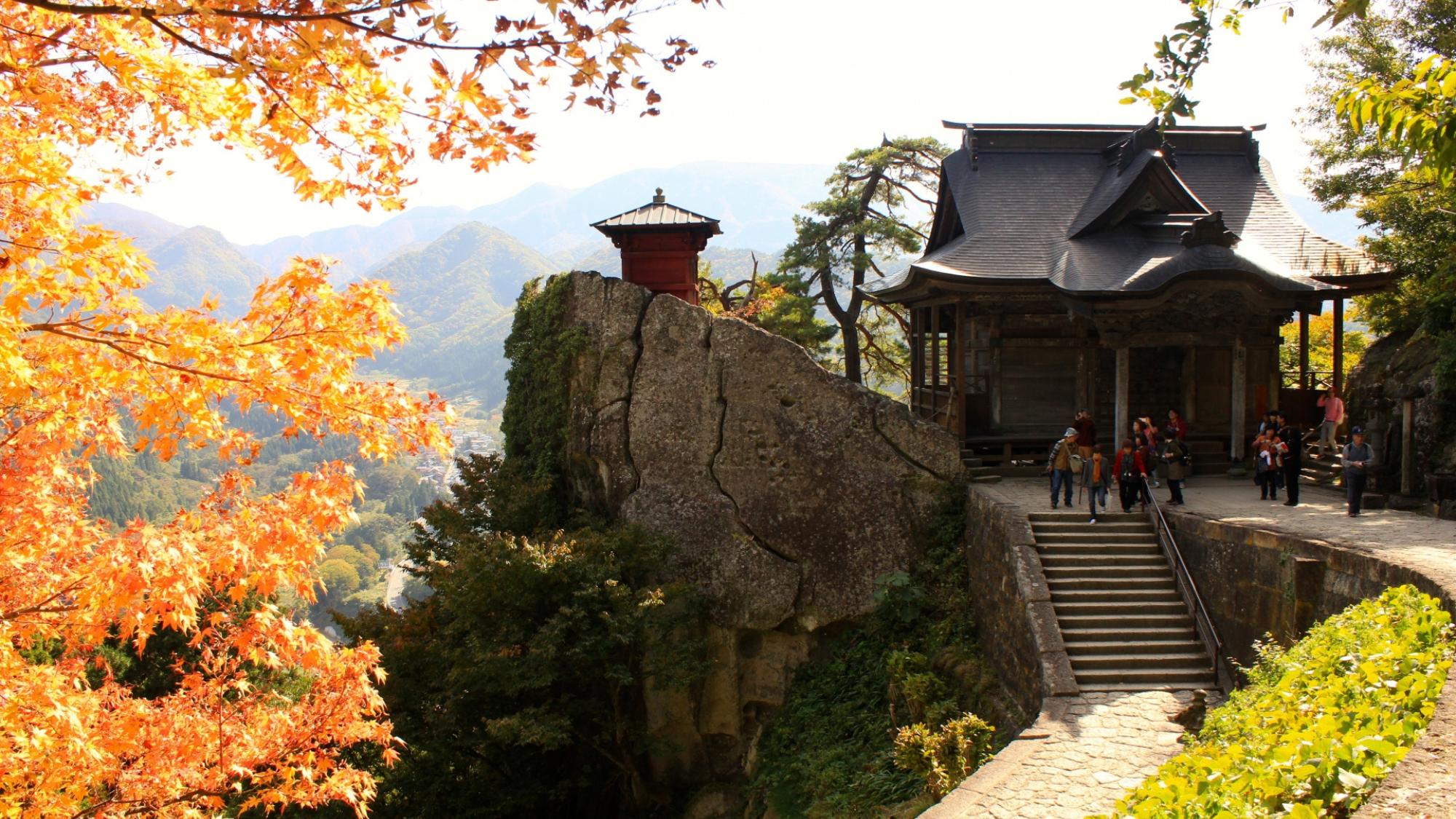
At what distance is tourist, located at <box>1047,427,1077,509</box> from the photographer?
1380cm

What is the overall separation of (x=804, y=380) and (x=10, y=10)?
39.4 ft

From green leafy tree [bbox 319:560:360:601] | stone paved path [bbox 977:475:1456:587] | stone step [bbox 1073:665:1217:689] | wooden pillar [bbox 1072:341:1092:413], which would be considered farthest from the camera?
green leafy tree [bbox 319:560:360:601]

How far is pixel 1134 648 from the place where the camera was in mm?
11180

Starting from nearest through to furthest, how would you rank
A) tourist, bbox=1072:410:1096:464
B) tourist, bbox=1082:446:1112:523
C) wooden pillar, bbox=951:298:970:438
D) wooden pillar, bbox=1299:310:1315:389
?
tourist, bbox=1082:446:1112:523 < tourist, bbox=1072:410:1096:464 < wooden pillar, bbox=951:298:970:438 < wooden pillar, bbox=1299:310:1315:389

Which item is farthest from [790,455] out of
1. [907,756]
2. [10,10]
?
[10,10]

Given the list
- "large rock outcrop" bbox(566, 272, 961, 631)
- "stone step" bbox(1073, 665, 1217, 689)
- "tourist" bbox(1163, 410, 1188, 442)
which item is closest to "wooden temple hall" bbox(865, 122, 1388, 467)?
"tourist" bbox(1163, 410, 1188, 442)

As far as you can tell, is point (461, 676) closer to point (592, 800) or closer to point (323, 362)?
point (592, 800)

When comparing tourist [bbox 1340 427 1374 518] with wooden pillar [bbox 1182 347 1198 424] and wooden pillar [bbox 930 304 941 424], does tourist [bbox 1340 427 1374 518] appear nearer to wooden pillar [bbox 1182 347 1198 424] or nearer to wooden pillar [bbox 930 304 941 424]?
wooden pillar [bbox 1182 347 1198 424]

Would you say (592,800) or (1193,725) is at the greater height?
(1193,725)

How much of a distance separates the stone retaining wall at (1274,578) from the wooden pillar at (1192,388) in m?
6.01

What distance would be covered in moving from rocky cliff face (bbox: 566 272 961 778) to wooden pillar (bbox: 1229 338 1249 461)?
16.9ft

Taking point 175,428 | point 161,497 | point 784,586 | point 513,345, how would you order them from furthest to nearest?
point 161,497 → point 513,345 → point 784,586 → point 175,428

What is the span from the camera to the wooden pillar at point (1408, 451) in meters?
13.1

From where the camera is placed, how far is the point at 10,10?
5359mm
